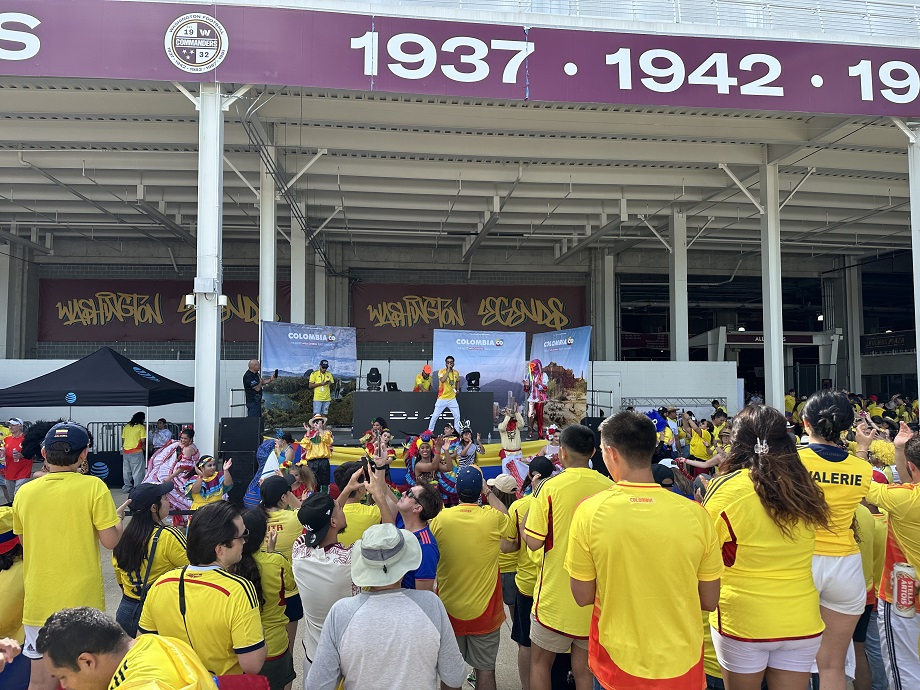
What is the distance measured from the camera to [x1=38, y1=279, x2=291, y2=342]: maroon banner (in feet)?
72.3

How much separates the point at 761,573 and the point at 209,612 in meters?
2.20

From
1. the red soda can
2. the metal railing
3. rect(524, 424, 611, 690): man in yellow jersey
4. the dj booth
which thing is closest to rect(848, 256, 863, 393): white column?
the metal railing

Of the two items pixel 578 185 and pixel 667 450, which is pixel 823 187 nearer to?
pixel 578 185

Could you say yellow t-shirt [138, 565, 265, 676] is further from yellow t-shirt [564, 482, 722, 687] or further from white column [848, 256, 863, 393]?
white column [848, 256, 863, 393]

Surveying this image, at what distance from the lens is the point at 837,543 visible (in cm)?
278

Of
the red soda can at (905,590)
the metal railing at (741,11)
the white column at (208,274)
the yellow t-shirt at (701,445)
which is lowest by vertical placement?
the yellow t-shirt at (701,445)

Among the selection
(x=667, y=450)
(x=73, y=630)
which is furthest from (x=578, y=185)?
(x=73, y=630)

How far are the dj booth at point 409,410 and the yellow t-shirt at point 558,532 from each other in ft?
29.0

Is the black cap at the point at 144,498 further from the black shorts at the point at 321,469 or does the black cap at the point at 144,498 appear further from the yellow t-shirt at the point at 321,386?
the yellow t-shirt at the point at 321,386

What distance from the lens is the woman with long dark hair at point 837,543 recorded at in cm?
277

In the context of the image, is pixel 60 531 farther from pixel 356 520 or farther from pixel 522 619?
pixel 522 619

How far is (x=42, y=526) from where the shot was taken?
3.23 m

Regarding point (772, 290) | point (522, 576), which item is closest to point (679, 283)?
point (772, 290)

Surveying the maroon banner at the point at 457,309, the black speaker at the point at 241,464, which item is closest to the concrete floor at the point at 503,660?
the black speaker at the point at 241,464
